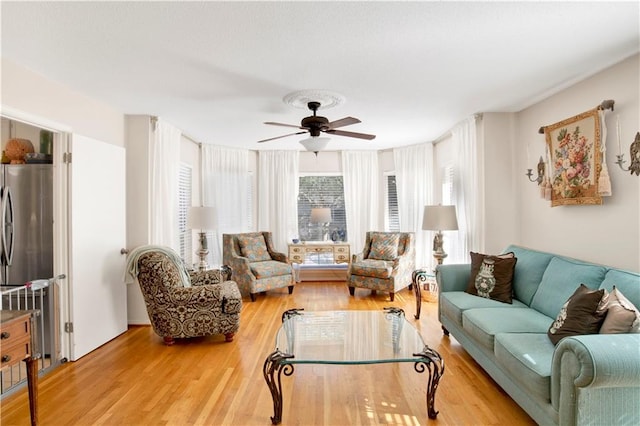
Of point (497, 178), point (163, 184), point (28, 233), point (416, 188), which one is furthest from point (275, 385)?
point (416, 188)

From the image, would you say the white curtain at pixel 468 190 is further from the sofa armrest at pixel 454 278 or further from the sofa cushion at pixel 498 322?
the sofa cushion at pixel 498 322

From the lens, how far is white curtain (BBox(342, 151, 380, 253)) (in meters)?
6.16

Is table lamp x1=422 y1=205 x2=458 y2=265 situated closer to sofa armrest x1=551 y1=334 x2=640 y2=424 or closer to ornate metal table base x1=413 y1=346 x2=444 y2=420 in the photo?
ornate metal table base x1=413 y1=346 x2=444 y2=420

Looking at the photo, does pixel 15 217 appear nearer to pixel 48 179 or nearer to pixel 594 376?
pixel 48 179

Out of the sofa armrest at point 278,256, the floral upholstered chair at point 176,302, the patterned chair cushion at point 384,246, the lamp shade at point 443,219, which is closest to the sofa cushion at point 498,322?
the lamp shade at point 443,219

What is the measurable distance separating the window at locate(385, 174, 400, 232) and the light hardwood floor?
303cm

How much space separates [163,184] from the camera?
13.4 feet

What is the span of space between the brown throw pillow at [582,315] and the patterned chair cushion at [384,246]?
126 inches

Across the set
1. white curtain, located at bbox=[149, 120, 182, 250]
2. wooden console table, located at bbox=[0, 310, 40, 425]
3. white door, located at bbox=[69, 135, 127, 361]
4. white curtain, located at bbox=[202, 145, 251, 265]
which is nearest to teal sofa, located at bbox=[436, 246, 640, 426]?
wooden console table, located at bbox=[0, 310, 40, 425]

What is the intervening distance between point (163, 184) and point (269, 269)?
6.30 feet

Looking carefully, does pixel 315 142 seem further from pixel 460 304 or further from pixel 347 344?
pixel 460 304

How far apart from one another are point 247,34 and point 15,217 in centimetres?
282

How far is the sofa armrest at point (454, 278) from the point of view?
3480 millimetres

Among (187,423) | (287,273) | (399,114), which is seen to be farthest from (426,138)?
(187,423)
